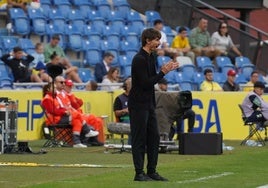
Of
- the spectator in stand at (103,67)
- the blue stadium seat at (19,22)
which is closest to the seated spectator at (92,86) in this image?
the spectator in stand at (103,67)

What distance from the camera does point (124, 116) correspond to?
2306cm

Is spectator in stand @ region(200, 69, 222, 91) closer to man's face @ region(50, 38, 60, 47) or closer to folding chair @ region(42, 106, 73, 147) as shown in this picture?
man's face @ region(50, 38, 60, 47)

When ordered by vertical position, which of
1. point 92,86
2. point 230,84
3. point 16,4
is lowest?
point 92,86

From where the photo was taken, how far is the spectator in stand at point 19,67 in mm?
26062

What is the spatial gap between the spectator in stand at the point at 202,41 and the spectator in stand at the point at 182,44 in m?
0.42

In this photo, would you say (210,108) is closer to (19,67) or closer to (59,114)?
(59,114)

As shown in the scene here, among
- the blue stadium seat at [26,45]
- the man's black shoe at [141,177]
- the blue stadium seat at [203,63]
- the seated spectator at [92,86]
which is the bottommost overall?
the man's black shoe at [141,177]

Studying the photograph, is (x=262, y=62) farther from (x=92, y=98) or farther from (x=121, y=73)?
(x=92, y=98)

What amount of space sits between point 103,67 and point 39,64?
71.8 inches

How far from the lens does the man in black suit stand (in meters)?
14.1

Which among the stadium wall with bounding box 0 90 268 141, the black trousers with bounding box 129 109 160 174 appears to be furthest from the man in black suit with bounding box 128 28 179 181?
the stadium wall with bounding box 0 90 268 141

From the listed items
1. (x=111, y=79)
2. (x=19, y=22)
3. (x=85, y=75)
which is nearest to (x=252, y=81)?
(x=111, y=79)

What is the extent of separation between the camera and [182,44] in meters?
30.5

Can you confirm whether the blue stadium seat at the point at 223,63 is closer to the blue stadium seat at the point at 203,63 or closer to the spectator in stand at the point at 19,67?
the blue stadium seat at the point at 203,63
